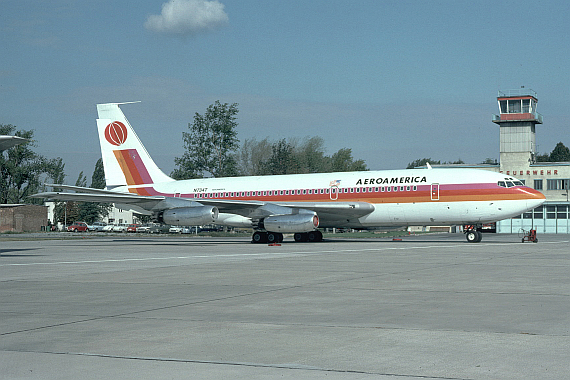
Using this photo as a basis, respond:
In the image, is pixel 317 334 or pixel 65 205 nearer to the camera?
pixel 317 334

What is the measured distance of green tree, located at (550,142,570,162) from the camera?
138 meters

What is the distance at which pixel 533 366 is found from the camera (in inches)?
225

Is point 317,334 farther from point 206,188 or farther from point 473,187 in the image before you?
point 206,188

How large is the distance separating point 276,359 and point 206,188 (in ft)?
109

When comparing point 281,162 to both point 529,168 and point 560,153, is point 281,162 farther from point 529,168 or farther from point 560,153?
point 560,153

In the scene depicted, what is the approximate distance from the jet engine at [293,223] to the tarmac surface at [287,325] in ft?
54.4

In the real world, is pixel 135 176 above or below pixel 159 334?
above

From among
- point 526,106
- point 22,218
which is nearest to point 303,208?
point 526,106

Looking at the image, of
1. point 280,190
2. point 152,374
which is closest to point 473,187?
point 280,190

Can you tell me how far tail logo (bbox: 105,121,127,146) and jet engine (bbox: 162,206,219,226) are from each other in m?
9.18

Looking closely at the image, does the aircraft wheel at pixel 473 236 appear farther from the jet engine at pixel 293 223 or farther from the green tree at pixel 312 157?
the green tree at pixel 312 157

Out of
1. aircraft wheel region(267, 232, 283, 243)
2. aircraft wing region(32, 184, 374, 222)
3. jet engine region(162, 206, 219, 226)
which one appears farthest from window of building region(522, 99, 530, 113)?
jet engine region(162, 206, 219, 226)

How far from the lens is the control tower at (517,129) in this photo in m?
80.4

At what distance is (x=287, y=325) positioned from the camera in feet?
26.1
